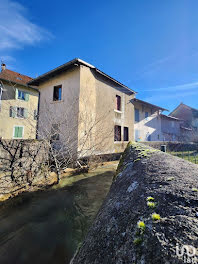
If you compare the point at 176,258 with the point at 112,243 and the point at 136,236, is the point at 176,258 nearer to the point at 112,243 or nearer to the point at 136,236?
the point at 136,236

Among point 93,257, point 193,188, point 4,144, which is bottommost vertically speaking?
point 93,257

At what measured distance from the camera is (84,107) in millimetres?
8625

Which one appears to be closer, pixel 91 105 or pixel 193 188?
pixel 193 188

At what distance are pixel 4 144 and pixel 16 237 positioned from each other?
289cm

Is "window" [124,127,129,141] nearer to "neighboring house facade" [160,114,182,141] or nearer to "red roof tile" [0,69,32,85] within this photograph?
"neighboring house facade" [160,114,182,141]

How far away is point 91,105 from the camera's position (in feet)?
30.1

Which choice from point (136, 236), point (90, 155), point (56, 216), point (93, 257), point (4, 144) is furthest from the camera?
point (90, 155)

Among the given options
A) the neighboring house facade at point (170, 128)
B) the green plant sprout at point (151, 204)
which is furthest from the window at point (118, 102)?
the neighboring house facade at point (170, 128)

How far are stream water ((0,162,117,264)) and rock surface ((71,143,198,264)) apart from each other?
1.65 meters

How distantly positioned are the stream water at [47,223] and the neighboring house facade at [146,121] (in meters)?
13.6

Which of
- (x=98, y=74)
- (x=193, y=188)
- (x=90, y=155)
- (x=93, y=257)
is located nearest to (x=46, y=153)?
(x=90, y=155)

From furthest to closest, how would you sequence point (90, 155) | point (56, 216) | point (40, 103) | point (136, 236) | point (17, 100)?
point (17, 100), point (40, 103), point (90, 155), point (56, 216), point (136, 236)

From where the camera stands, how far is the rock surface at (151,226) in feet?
2.40

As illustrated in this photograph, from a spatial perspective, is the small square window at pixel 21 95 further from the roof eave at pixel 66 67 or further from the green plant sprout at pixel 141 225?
the green plant sprout at pixel 141 225
